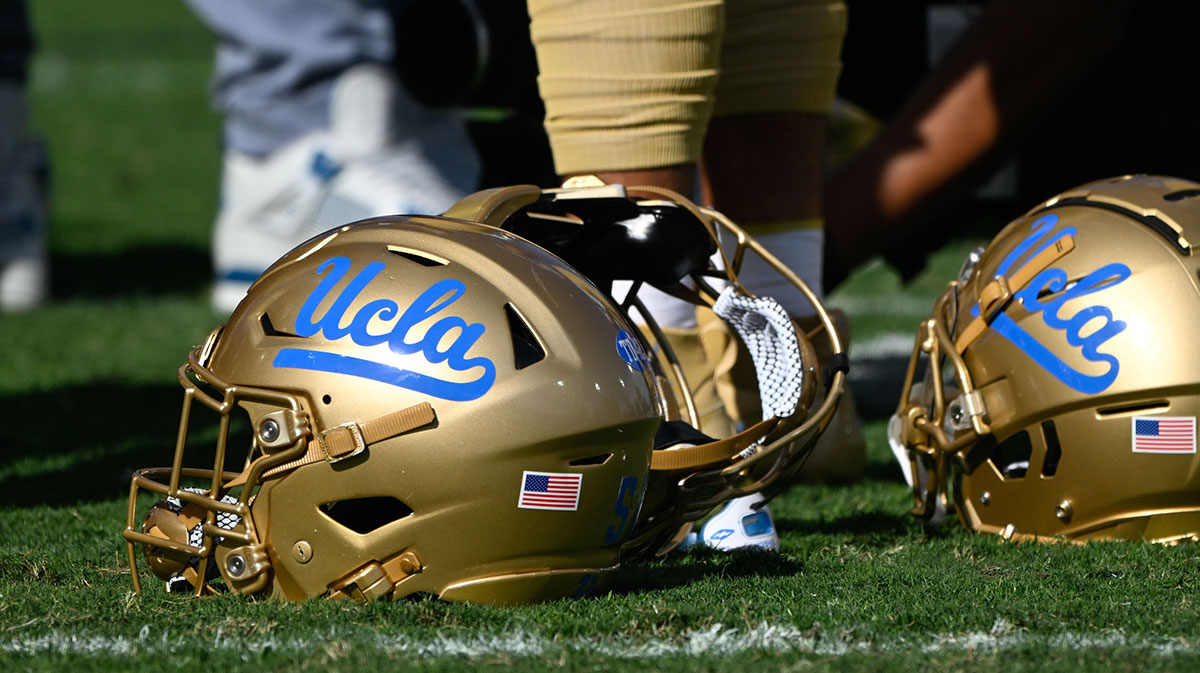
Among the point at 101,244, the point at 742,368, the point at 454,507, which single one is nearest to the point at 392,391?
the point at 454,507

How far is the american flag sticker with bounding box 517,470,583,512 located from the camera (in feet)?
5.55

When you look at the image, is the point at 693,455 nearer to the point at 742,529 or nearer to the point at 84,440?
the point at 742,529

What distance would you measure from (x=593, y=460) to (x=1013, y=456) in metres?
1.46

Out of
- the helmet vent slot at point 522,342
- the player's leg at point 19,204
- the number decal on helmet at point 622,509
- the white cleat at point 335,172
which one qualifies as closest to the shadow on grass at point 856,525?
the number decal on helmet at point 622,509

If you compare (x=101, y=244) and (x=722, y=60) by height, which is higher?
(x=722, y=60)

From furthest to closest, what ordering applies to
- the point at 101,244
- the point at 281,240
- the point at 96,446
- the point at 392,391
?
the point at 101,244
the point at 281,240
the point at 96,446
the point at 392,391

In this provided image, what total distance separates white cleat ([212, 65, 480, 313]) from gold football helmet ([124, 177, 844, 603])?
318 centimetres

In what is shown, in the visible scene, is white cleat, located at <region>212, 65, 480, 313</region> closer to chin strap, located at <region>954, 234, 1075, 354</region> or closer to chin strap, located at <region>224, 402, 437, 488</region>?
chin strap, located at <region>954, 234, 1075, 354</region>

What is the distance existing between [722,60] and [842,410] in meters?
0.71

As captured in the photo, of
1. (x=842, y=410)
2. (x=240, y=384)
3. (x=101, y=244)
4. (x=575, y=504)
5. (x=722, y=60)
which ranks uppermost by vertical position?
(x=722, y=60)

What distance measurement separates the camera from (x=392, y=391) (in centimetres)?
167

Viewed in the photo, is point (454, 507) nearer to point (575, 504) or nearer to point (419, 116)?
point (575, 504)

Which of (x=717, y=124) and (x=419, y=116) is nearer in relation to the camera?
(x=717, y=124)

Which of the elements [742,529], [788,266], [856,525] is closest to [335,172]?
[788,266]
